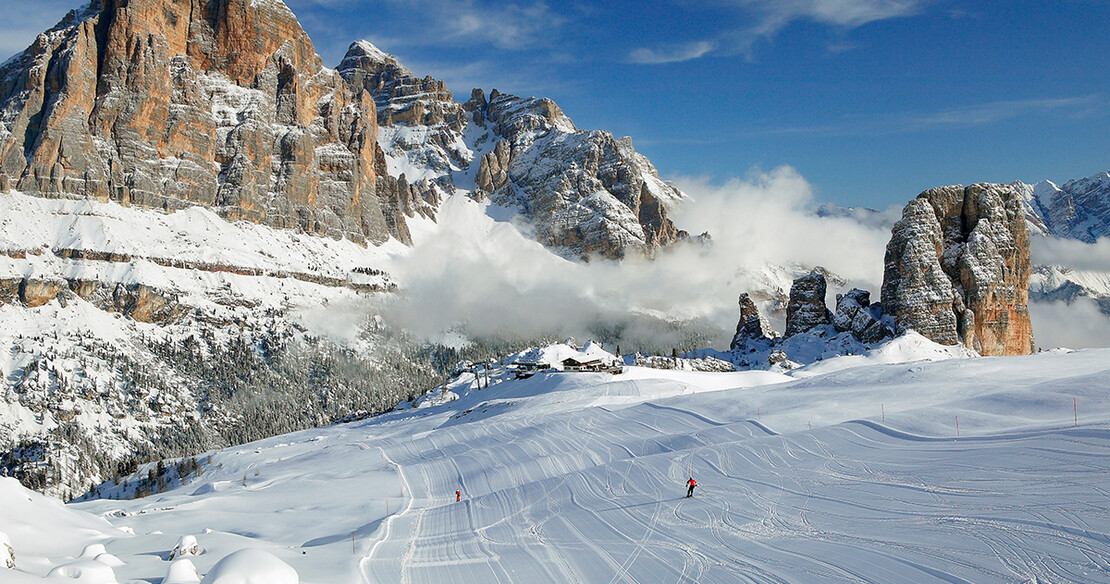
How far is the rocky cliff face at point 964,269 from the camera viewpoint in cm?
8175

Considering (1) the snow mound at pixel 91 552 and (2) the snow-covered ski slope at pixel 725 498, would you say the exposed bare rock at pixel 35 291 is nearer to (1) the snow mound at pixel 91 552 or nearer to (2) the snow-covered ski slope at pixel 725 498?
(2) the snow-covered ski slope at pixel 725 498

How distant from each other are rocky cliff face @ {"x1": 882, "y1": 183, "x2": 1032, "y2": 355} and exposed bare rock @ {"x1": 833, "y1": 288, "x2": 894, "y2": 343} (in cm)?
217

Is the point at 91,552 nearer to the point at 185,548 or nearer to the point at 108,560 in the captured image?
the point at 108,560

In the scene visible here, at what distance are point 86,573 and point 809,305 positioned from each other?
100 m

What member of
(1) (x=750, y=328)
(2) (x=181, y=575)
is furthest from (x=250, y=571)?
(1) (x=750, y=328)

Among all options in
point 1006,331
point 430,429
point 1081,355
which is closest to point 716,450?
point 1081,355

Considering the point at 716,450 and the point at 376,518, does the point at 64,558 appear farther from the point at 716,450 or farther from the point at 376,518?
the point at 716,450

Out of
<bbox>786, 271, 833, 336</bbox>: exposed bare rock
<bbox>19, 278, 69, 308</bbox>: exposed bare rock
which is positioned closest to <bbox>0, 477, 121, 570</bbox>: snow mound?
<bbox>786, 271, 833, 336</bbox>: exposed bare rock

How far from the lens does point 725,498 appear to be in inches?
1105

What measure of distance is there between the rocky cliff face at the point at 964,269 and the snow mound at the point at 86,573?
8541 cm

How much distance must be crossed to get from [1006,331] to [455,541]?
83507 mm

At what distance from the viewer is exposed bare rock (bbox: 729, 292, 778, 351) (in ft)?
366

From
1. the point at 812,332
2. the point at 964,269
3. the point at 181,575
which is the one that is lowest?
the point at 181,575

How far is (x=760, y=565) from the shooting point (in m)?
20.3
